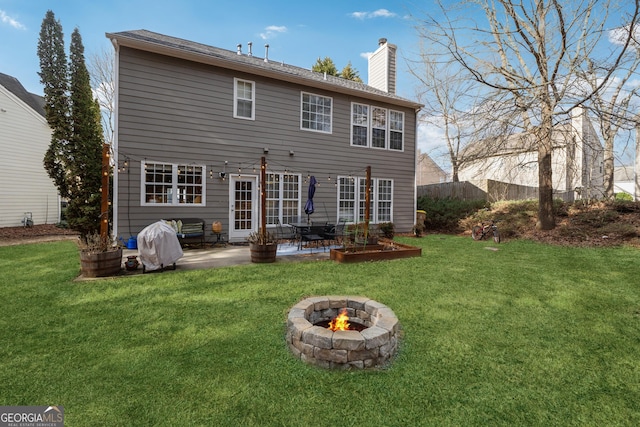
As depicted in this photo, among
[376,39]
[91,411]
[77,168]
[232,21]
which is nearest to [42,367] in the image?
[91,411]

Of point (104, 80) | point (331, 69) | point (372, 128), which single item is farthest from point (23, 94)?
point (372, 128)

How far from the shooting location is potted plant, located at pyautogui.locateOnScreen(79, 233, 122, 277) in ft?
16.1

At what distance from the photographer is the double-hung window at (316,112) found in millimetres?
9891

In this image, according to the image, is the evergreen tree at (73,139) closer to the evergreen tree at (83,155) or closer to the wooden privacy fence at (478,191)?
the evergreen tree at (83,155)

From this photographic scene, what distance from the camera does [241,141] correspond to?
8867 millimetres

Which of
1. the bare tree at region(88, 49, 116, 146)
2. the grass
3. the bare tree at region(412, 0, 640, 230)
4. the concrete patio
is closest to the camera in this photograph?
the grass

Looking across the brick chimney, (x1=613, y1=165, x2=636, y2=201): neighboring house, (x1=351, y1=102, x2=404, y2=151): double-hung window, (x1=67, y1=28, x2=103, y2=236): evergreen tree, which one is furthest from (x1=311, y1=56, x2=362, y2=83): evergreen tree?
(x1=613, y1=165, x2=636, y2=201): neighboring house

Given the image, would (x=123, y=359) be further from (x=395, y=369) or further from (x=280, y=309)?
(x=395, y=369)

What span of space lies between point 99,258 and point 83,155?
4.97 metres

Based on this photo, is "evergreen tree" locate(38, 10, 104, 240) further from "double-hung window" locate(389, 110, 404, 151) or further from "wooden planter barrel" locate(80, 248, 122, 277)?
"double-hung window" locate(389, 110, 404, 151)

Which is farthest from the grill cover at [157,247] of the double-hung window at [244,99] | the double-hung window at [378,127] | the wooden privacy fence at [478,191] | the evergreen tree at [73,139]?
the wooden privacy fence at [478,191]

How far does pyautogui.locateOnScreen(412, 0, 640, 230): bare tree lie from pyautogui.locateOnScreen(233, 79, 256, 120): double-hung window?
527cm

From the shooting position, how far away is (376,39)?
42.5ft

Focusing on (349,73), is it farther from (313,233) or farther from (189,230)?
(189,230)
